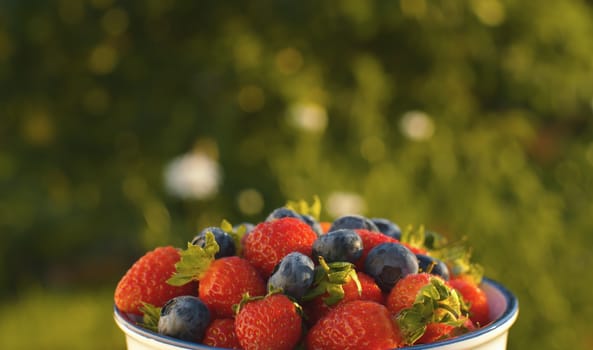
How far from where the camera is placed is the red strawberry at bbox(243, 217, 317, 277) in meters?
1.18

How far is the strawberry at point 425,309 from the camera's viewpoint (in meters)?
1.04

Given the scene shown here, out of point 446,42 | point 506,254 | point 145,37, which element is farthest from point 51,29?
point 506,254

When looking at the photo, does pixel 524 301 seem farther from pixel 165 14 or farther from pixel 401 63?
pixel 165 14

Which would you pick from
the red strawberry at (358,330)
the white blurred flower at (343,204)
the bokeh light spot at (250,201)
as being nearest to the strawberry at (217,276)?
the red strawberry at (358,330)

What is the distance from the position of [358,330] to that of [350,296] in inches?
2.7

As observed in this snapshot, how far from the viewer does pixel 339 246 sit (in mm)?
1140

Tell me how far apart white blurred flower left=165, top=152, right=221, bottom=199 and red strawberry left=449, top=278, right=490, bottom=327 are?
87.1 inches

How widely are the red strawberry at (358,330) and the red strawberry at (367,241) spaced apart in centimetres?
13

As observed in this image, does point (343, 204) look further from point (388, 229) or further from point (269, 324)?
point (269, 324)

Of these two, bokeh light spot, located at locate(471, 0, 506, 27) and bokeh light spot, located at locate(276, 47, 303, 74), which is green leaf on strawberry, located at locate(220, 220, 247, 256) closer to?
bokeh light spot, located at locate(276, 47, 303, 74)

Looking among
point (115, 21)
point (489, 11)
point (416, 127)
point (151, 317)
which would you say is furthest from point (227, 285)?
point (489, 11)

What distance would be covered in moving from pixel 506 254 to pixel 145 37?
5.95 feet

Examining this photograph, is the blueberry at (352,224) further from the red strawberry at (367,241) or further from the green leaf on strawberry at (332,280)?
the green leaf on strawberry at (332,280)

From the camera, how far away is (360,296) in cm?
111
